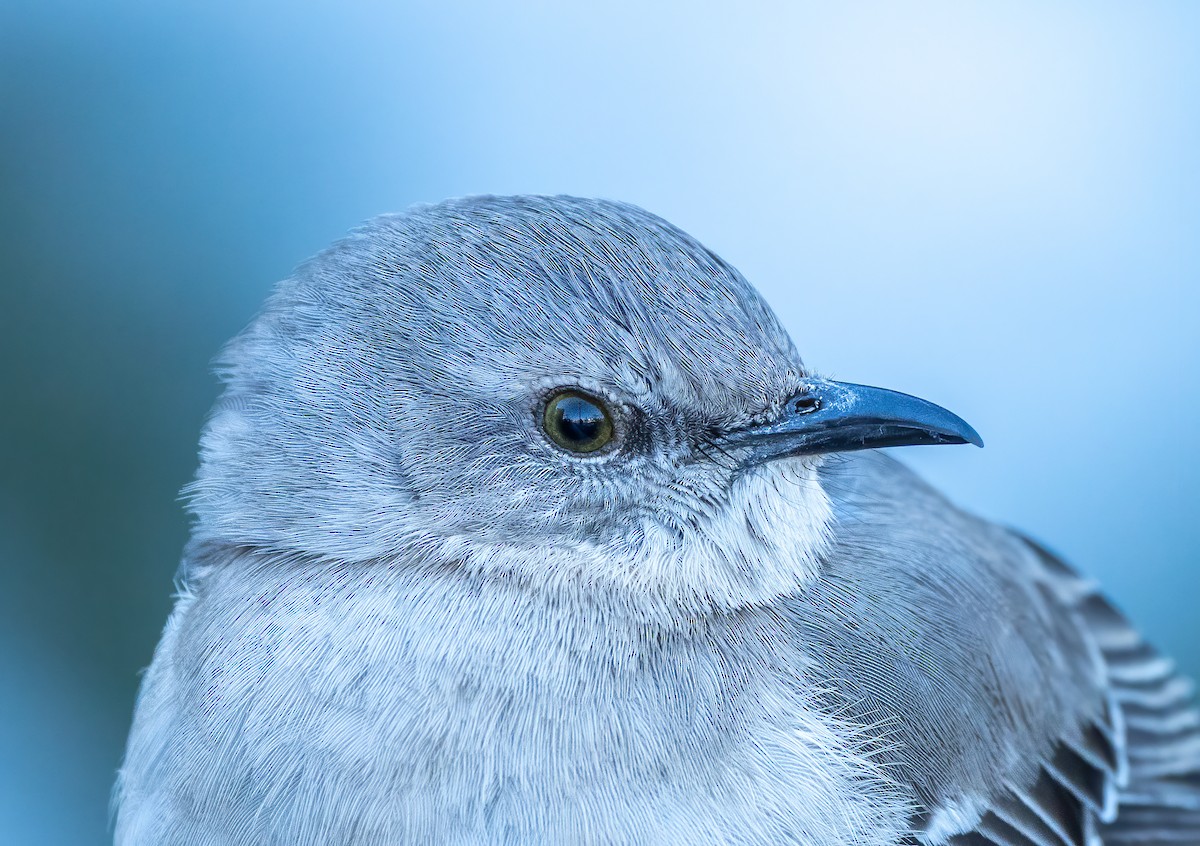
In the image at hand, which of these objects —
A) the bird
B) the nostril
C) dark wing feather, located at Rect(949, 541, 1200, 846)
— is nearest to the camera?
the bird

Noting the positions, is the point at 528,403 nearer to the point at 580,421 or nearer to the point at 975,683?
the point at 580,421

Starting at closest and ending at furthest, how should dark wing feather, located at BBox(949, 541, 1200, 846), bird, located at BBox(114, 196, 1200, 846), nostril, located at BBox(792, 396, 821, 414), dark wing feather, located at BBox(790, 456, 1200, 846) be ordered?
bird, located at BBox(114, 196, 1200, 846), nostril, located at BBox(792, 396, 821, 414), dark wing feather, located at BBox(790, 456, 1200, 846), dark wing feather, located at BBox(949, 541, 1200, 846)

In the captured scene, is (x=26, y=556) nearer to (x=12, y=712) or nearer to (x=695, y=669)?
(x=12, y=712)

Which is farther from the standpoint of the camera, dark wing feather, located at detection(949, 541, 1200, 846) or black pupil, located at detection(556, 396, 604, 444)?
dark wing feather, located at detection(949, 541, 1200, 846)

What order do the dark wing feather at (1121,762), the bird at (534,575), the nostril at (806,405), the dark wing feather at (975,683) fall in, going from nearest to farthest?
the bird at (534,575), the nostril at (806,405), the dark wing feather at (975,683), the dark wing feather at (1121,762)

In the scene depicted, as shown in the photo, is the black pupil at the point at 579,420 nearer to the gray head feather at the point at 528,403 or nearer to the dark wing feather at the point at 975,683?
the gray head feather at the point at 528,403

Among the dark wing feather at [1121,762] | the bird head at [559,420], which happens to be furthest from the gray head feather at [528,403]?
the dark wing feather at [1121,762]

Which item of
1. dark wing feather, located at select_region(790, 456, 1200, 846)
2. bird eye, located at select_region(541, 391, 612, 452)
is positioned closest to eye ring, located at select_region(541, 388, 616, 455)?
bird eye, located at select_region(541, 391, 612, 452)

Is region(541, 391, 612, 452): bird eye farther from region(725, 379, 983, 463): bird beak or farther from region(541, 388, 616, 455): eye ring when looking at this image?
region(725, 379, 983, 463): bird beak

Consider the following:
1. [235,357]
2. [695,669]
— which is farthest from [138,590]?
[695,669]
